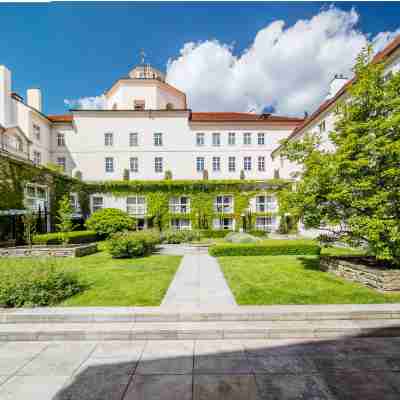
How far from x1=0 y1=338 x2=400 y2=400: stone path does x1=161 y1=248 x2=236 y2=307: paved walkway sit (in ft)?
4.34

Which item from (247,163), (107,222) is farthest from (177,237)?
(247,163)

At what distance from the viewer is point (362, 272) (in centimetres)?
684

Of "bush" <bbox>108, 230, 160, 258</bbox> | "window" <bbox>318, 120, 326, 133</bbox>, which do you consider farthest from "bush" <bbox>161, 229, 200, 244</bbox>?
"window" <bbox>318, 120, 326, 133</bbox>

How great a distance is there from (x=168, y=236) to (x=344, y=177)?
12.6m

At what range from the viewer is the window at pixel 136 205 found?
23672mm

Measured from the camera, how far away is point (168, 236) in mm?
17000

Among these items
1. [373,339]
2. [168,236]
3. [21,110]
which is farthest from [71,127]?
[373,339]

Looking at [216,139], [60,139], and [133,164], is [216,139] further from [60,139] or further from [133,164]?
[60,139]

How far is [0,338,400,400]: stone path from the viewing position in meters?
3.02

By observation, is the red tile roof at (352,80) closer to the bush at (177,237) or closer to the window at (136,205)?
the bush at (177,237)

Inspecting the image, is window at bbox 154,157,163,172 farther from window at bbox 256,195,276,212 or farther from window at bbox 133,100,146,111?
window at bbox 256,195,276,212

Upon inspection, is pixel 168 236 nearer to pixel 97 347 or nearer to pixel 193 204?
pixel 193 204

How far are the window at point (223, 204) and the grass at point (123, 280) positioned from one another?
13423mm

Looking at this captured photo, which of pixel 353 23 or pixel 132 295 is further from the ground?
pixel 353 23
